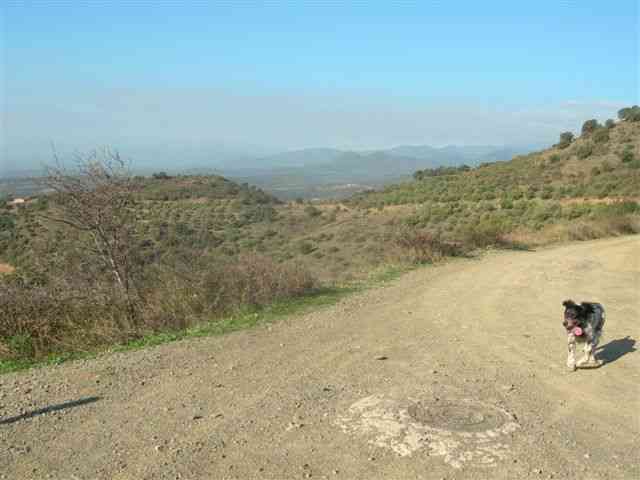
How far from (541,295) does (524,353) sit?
4.25 metres

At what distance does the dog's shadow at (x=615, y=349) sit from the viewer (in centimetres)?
832

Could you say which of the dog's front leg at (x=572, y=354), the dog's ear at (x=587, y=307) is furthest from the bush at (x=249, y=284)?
the dog's ear at (x=587, y=307)

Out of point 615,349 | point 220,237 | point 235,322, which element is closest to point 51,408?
point 235,322

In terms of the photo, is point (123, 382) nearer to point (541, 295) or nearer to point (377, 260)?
point (541, 295)

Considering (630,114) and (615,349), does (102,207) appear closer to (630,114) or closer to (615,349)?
(615,349)

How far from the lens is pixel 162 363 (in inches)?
337

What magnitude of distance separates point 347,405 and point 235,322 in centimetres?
476

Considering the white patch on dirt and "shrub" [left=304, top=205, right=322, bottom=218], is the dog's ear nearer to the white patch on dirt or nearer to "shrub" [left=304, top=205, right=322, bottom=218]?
the white patch on dirt

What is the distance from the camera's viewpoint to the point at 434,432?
582 cm

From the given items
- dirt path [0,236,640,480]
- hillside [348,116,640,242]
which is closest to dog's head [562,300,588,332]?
dirt path [0,236,640,480]

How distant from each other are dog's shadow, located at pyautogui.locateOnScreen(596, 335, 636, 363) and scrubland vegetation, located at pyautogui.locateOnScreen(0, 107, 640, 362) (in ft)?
19.6

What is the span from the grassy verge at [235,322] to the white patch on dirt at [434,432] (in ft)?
14.5

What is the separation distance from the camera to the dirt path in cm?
541

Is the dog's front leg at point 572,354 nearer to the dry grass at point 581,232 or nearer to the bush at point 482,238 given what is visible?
the bush at point 482,238
